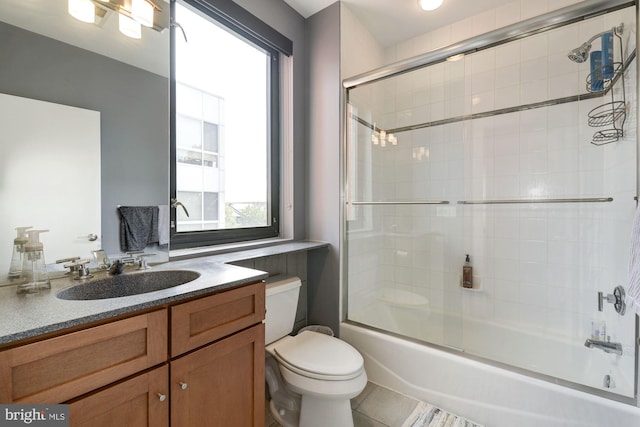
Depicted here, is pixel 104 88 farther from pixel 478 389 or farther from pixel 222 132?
pixel 478 389

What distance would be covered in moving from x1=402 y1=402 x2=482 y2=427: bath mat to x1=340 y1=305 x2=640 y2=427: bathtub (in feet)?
0.12

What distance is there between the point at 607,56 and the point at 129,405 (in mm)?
2581

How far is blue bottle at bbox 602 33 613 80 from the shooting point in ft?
4.76

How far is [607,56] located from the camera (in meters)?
1.51

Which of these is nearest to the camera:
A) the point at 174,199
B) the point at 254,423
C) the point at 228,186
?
the point at 254,423

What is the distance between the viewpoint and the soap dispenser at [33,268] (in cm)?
99

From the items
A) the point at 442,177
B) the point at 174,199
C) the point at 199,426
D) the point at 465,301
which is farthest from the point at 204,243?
the point at 465,301

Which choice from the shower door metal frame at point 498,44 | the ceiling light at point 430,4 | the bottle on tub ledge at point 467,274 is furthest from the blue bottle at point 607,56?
the bottle on tub ledge at point 467,274

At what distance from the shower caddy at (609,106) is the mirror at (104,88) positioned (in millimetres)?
2284

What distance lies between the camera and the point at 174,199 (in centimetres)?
157

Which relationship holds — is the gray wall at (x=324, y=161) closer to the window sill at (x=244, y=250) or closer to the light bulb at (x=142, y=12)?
the window sill at (x=244, y=250)

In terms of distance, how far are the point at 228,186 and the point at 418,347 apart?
5.19 ft

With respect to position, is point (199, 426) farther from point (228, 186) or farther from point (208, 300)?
point (228, 186)

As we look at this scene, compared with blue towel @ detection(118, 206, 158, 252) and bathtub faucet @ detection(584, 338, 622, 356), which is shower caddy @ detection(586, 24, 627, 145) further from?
blue towel @ detection(118, 206, 158, 252)
